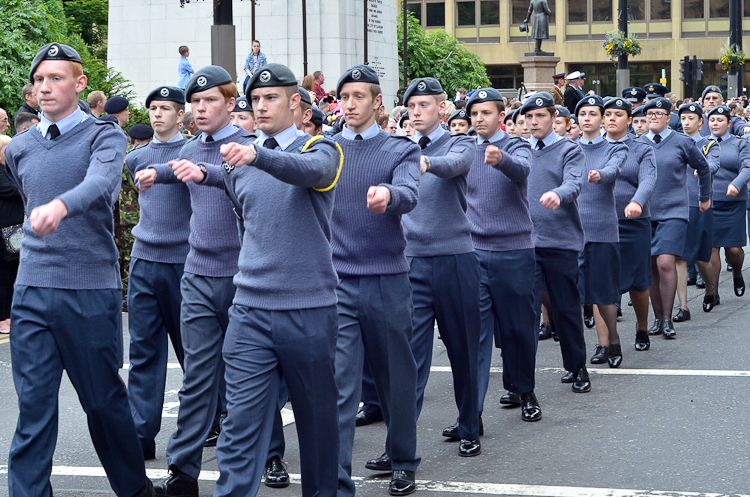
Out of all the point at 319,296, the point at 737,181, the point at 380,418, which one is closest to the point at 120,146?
the point at 319,296

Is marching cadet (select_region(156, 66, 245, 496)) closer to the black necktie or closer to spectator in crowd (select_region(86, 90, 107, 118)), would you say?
the black necktie

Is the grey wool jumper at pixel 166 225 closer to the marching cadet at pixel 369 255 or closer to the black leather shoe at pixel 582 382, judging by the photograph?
the marching cadet at pixel 369 255

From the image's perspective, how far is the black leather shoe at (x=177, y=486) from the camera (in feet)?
17.8

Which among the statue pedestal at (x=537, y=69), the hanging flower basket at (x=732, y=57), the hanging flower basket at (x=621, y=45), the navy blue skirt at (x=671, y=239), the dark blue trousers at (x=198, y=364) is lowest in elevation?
the dark blue trousers at (x=198, y=364)

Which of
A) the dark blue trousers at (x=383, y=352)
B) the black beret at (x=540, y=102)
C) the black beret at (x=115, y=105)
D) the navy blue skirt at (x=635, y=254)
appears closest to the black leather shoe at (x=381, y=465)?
the dark blue trousers at (x=383, y=352)

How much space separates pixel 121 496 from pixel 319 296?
1433mm

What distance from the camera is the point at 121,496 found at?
Result: 505 centimetres

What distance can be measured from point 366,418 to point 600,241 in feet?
8.88

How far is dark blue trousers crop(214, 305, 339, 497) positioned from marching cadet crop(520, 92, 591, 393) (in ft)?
11.0

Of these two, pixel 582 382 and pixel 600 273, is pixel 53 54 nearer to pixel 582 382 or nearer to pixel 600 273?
pixel 582 382

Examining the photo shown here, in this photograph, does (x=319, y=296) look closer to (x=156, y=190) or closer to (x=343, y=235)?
(x=343, y=235)

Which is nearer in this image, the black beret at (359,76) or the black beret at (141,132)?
the black beret at (359,76)

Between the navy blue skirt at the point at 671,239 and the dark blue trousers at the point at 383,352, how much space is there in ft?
17.6

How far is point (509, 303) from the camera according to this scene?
22.8ft
